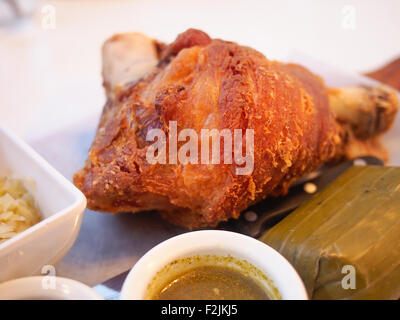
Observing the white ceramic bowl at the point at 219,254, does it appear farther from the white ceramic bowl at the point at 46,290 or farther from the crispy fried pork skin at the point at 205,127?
the crispy fried pork skin at the point at 205,127

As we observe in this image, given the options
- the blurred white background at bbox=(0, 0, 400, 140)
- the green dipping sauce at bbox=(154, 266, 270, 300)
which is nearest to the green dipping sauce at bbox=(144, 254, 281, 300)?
the green dipping sauce at bbox=(154, 266, 270, 300)

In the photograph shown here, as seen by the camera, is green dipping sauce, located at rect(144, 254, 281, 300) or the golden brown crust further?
the golden brown crust

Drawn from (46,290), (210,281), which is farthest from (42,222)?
(210,281)

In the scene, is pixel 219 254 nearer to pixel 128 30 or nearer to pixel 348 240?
pixel 348 240

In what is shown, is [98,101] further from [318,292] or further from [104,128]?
[318,292]

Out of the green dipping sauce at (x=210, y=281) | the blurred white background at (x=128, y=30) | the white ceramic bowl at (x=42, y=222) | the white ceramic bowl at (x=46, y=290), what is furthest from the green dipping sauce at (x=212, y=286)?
the blurred white background at (x=128, y=30)

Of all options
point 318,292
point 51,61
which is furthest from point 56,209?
point 51,61

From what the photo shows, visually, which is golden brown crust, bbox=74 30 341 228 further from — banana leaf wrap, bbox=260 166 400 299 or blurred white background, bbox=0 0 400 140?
blurred white background, bbox=0 0 400 140
